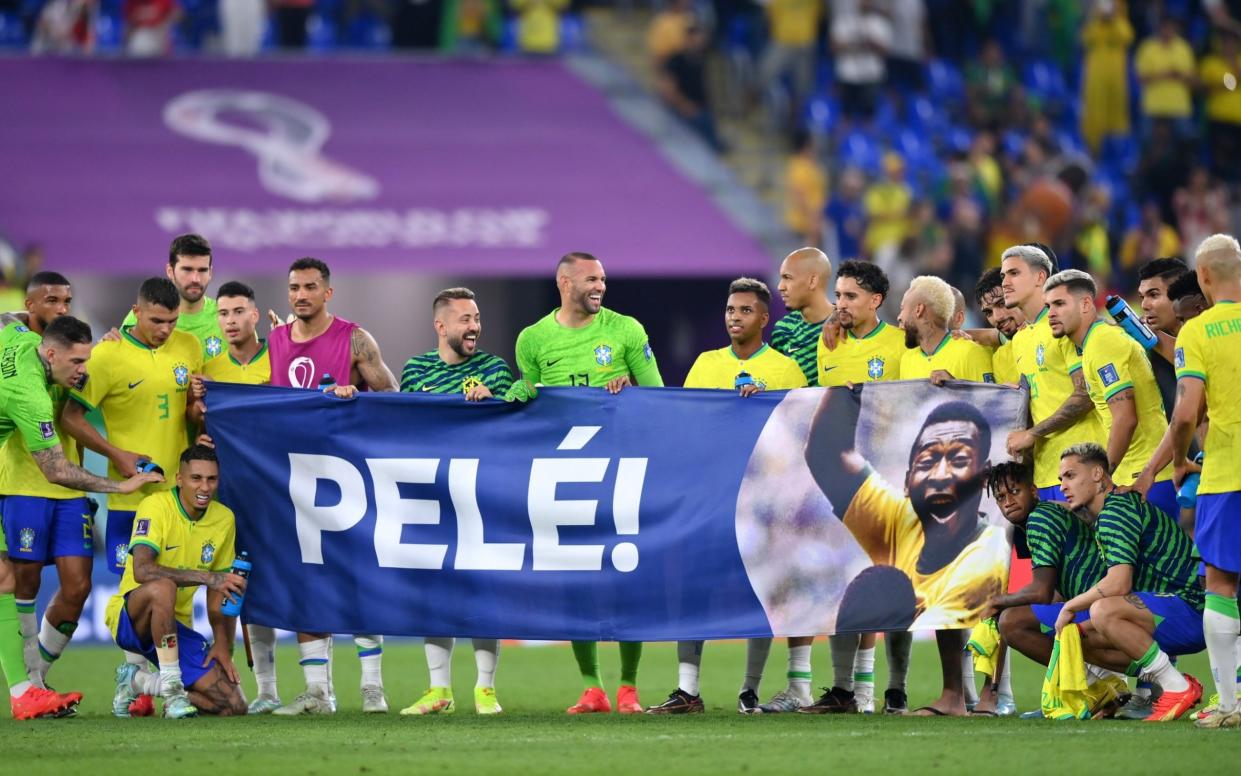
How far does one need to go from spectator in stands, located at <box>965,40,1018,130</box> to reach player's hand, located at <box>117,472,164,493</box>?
1673 centimetres

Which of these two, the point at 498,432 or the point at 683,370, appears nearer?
the point at 498,432

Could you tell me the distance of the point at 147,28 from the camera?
21016 millimetres

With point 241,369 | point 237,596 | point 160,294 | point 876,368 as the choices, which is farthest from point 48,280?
point 876,368

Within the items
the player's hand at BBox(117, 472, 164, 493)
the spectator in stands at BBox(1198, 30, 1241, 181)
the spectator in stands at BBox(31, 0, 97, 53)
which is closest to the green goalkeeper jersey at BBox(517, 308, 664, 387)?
the player's hand at BBox(117, 472, 164, 493)

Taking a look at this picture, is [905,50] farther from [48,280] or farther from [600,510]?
[48,280]

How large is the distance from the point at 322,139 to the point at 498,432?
11.3 m

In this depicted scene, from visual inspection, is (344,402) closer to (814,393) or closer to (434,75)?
(814,393)

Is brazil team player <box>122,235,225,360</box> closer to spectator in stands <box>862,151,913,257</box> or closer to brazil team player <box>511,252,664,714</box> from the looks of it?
brazil team player <box>511,252,664,714</box>

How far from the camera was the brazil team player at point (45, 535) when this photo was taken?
10336mm

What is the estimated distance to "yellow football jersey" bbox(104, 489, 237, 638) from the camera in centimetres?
1018

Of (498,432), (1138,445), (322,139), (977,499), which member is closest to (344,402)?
(498,432)

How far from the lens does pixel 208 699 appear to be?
401 inches

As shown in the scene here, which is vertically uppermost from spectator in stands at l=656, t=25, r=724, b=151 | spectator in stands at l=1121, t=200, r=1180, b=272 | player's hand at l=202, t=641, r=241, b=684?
spectator in stands at l=656, t=25, r=724, b=151

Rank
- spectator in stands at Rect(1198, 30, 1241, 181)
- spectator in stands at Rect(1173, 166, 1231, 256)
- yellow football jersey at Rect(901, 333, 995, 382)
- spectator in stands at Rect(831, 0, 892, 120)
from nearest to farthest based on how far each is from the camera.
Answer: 1. yellow football jersey at Rect(901, 333, 995, 382)
2. spectator in stands at Rect(1173, 166, 1231, 256)
3. spectator in stands at Rect(831, 0, 892, 120)
4. spectator in stands at Rect(1198, 30, 1241, 181)
